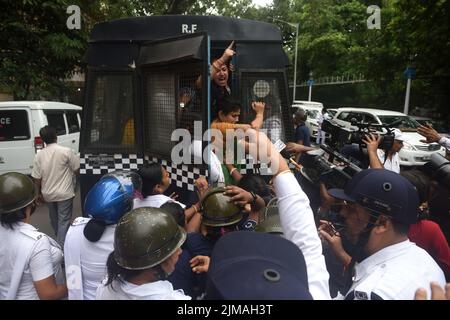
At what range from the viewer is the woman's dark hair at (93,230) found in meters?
2.15

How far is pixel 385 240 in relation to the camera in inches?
71.1

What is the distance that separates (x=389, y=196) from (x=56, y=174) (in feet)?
13.3

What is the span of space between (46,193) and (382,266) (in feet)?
13.6

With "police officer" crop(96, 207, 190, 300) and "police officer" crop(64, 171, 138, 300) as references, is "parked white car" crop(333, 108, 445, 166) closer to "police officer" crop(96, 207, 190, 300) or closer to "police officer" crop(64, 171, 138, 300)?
"police officer" crop(64, 171, 138, 300)

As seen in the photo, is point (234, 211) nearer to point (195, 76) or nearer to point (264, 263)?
point (264, 263)

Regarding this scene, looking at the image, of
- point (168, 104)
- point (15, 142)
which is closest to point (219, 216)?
point (168, 104)

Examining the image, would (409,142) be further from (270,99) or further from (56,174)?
(56,174)

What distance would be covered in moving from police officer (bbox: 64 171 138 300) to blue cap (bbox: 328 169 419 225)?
4.48ft

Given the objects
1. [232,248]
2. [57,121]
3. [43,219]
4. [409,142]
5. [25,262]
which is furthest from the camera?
[409,142]

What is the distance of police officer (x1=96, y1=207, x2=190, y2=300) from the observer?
5.40ft

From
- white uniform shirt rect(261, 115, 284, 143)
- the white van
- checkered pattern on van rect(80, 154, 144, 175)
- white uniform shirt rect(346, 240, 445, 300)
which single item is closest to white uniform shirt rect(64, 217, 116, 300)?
white uniform shirt rect(346, 240, 445, 300)

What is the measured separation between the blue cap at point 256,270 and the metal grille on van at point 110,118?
138 inches
